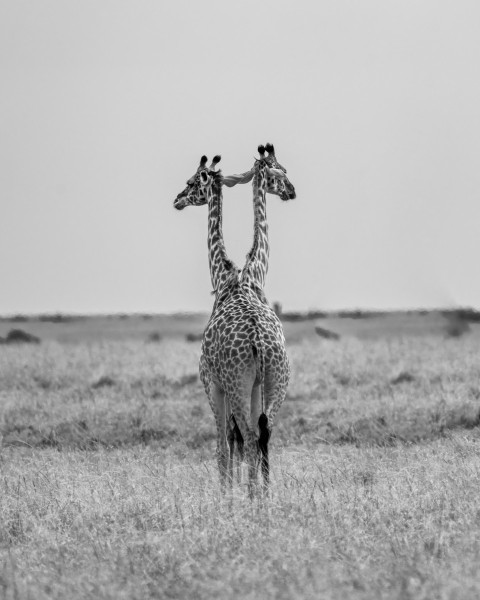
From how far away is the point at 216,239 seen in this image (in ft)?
35.5

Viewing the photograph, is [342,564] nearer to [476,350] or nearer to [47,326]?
[476,350]

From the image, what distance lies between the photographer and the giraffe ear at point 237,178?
10953 millimetres

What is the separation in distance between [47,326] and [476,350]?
40.6 meters

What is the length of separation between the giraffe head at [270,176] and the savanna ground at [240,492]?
8.29 ft

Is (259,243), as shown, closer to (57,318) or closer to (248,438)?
(248,438)

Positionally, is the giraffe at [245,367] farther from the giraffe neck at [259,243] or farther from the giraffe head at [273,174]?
the giraffe head at [273,174]

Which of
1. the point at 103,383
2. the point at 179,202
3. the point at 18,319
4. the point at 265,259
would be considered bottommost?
the point at 103,383

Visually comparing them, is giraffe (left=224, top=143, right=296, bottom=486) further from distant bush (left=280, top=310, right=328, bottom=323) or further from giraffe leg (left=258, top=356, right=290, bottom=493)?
distant bush (left=280, top=310, right=328, bottom=323)

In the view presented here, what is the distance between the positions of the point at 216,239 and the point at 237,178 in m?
0.66

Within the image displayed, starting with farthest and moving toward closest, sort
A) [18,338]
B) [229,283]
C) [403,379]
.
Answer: [18,338] → [403,379] → [229,283]

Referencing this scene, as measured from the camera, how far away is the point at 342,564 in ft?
20.0

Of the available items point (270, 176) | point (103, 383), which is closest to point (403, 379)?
point (103, 383)

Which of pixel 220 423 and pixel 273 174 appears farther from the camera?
pixel 273 174

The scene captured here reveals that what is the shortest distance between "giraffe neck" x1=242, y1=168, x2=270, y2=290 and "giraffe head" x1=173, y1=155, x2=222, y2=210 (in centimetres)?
48
